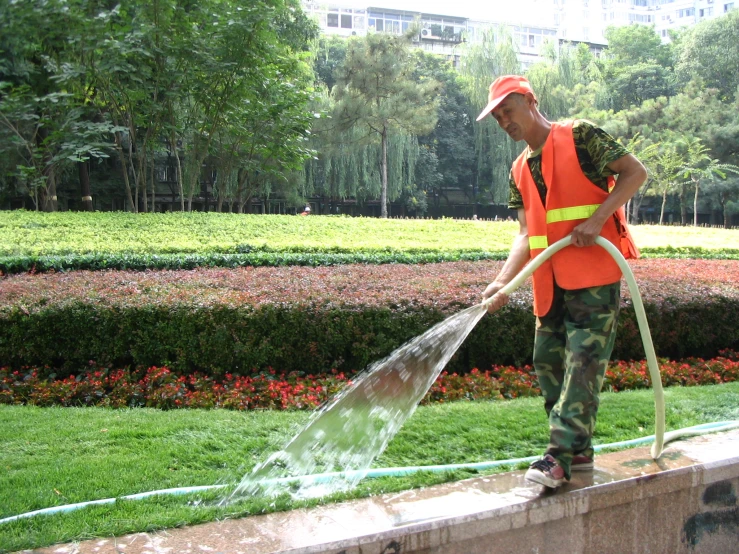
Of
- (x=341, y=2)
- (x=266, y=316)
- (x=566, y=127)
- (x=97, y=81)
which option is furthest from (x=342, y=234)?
(x=341, y=2)

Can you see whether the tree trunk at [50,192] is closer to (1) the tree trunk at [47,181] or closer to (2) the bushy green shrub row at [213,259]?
(1) the tree trunk at [47,181]

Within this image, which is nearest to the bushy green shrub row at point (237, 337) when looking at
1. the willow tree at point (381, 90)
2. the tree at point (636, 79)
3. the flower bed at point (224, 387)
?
the flower bed at point (224, 387)

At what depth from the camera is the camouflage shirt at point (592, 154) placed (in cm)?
284

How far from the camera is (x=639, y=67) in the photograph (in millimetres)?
42688

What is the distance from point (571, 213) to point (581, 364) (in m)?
0.65

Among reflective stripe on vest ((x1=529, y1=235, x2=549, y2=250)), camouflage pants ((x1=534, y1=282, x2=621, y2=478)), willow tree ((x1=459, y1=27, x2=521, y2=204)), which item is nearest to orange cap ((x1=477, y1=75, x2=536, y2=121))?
reflective stripe on vest ((x1=529, y1=235, x2=549, y2=250))

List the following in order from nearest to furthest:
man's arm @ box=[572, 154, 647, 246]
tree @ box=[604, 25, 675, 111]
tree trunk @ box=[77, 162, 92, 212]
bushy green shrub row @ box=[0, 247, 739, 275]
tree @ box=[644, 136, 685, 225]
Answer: man's arm @ box=[572, 154, 647, 246], bushy green shrub row @ box=[0, 247, 739, 275], tree trunk @ box=[77, 162, 92, 212], tree @ box=[644, 136, 685, 225], tree @ box=[604, 25, 675, 111]

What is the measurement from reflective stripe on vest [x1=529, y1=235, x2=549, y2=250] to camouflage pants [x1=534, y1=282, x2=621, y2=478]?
196mm

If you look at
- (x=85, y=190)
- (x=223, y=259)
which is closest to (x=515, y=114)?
(x=223, y=259)

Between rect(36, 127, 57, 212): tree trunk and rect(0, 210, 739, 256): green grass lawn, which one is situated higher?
rect(36, 127, 57, 212): tree trunk

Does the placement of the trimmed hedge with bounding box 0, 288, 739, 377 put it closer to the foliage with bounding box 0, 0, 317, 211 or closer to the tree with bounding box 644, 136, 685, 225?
the foliage with bounding box 0, 0, 317, 211

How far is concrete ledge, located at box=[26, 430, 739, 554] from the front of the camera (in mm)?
2361

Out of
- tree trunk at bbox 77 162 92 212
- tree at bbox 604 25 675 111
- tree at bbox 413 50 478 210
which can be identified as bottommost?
tree trunk at bbox 77 162 92 212

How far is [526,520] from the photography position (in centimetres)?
262
